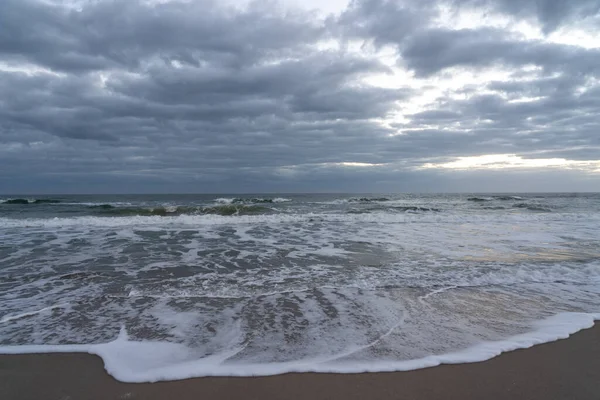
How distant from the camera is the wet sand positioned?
2.74m

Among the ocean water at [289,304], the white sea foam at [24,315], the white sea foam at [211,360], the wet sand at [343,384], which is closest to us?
the wet sand at [343,384]

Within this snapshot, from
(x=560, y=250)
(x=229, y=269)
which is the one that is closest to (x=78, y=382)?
(x=229, y=269)

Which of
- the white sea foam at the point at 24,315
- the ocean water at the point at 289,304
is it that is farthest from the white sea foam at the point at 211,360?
the white sea foam at the point at 24,315

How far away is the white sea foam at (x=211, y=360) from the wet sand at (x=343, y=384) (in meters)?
0.09

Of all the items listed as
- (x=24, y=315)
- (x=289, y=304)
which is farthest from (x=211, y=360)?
(x=24, y=315)

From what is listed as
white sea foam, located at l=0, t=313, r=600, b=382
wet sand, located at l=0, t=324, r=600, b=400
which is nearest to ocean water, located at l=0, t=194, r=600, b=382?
white sea foam, located at l=0, t=313, r=600, b=382

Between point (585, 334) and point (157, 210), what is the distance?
26.3 m

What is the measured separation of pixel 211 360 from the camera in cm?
332

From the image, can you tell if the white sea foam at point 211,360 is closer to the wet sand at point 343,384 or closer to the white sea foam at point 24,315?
the wet sand at point 343,384

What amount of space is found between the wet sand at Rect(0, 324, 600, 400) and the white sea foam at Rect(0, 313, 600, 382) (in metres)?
0.09

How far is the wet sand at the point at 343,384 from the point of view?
2.74 metres

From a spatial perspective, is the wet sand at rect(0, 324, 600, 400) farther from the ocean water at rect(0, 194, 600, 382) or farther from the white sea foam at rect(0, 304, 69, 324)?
the white sea foam at rect(0, 304, 69, 324)

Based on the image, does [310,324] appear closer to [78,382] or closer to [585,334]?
[78,382]

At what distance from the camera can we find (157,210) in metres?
26.1
